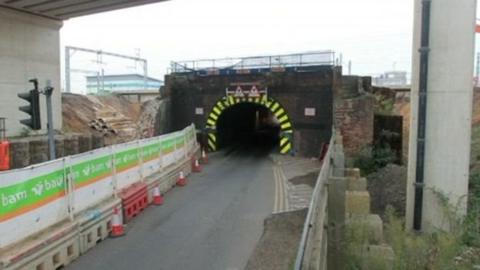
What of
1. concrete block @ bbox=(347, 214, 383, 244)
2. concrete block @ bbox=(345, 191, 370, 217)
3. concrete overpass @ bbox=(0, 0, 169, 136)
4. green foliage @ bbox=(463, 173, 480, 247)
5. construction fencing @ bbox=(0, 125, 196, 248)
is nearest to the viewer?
construction fencing @ bbox=(0, 125, 196, 248)

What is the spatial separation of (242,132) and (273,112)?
27.9ft

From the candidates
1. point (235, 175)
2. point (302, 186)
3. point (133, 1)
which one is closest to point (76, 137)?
point (133, 1)

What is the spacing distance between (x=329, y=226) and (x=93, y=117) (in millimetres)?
24884

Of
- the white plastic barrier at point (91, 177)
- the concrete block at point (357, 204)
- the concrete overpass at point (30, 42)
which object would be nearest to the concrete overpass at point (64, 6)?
the concrete overpass at point (30, 42)

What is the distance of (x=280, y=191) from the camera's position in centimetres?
1225

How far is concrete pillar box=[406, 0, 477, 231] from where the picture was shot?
9023 millimetres

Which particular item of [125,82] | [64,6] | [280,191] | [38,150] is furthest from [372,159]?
[125,82]

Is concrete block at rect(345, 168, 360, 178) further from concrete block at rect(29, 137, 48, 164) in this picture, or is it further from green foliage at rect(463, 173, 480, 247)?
concrete block at rect(29, 137, 48, 164)

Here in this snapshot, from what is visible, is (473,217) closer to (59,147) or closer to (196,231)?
(196,231)

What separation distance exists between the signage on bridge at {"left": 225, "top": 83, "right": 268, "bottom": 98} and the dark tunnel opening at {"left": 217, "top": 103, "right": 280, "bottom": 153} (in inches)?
78.5

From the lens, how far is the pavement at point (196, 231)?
673cm

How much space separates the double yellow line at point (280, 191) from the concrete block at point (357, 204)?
10.1 ft

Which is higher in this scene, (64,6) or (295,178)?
(64,6)

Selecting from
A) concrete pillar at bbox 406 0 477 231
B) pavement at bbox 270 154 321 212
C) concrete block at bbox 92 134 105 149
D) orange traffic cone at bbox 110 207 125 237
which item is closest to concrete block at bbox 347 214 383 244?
pavement at bbox 270 154 321 212
